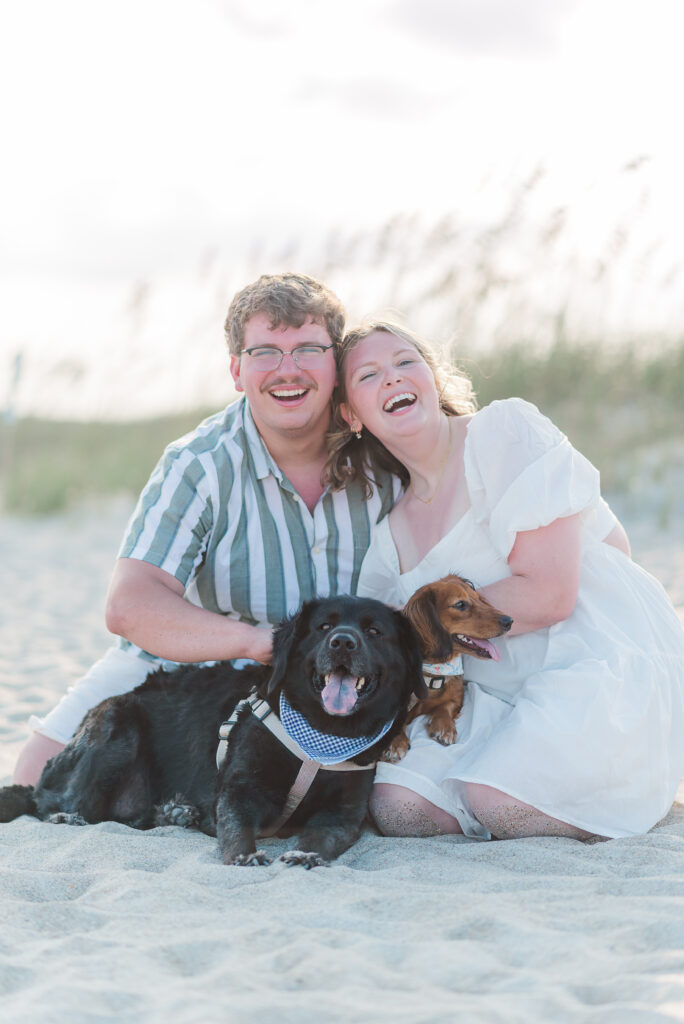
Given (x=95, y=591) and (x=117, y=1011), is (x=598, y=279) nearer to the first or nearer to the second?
(x=95, y=591)

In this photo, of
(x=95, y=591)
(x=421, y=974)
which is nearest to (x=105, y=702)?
(x=421, y=974)

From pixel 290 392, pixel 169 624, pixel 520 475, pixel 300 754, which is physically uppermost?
pixel 290 392

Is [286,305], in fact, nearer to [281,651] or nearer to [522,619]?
[281,651]

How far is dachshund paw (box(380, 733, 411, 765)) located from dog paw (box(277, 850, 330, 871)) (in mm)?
549

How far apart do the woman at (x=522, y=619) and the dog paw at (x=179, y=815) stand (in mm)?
637

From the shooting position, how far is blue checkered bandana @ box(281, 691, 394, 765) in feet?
9.78

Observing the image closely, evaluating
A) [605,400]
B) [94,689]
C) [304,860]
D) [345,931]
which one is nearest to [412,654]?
[304,860]

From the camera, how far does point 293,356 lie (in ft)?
11.7

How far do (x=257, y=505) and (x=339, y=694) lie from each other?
40.6 inches

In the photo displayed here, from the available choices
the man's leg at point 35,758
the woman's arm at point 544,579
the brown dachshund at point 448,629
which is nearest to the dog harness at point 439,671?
the brown dachshund at point 448,629

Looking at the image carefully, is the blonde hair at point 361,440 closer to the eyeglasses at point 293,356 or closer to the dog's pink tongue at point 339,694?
the eyeglasses at point 293,356

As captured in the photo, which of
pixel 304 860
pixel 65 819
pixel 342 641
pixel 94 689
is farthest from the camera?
pixel 94 689

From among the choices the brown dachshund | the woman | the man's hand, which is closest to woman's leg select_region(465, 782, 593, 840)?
the woman

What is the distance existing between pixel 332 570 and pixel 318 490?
0.33 m
